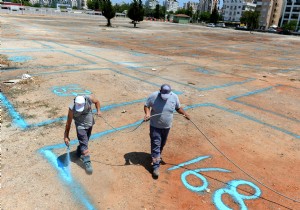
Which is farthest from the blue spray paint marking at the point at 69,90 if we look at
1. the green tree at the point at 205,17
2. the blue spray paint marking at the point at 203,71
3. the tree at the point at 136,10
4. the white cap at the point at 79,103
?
the green tree at the point at 205,17

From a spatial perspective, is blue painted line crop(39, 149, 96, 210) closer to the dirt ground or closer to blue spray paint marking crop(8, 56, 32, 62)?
the dirt ground

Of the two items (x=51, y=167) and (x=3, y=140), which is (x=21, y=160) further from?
(x=3, y=140)

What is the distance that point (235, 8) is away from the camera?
131 meters

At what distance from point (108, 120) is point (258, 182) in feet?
13.8

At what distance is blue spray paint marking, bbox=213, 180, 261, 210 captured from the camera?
15.0ft

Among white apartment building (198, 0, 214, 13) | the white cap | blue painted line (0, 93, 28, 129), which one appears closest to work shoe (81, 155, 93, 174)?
the white cap

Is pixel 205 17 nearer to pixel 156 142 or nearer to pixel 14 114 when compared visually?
pixel 14 114

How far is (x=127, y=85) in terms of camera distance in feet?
35.8

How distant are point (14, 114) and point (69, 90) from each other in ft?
8.56

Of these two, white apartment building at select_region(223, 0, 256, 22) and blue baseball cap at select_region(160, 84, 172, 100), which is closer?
blue baseball cap at select_region(160, 84, 172, 100)

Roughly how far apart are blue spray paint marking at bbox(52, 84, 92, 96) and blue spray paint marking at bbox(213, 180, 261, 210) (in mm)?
6223

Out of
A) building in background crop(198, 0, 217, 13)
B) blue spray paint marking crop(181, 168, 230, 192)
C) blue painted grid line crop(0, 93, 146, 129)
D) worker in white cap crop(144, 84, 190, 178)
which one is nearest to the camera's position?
blue spray paint marking crop(181, 168, 230, 192)

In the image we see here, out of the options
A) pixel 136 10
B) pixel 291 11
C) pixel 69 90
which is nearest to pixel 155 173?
pixel 69 90

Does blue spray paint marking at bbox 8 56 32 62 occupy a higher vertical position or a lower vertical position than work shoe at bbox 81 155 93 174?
higher
